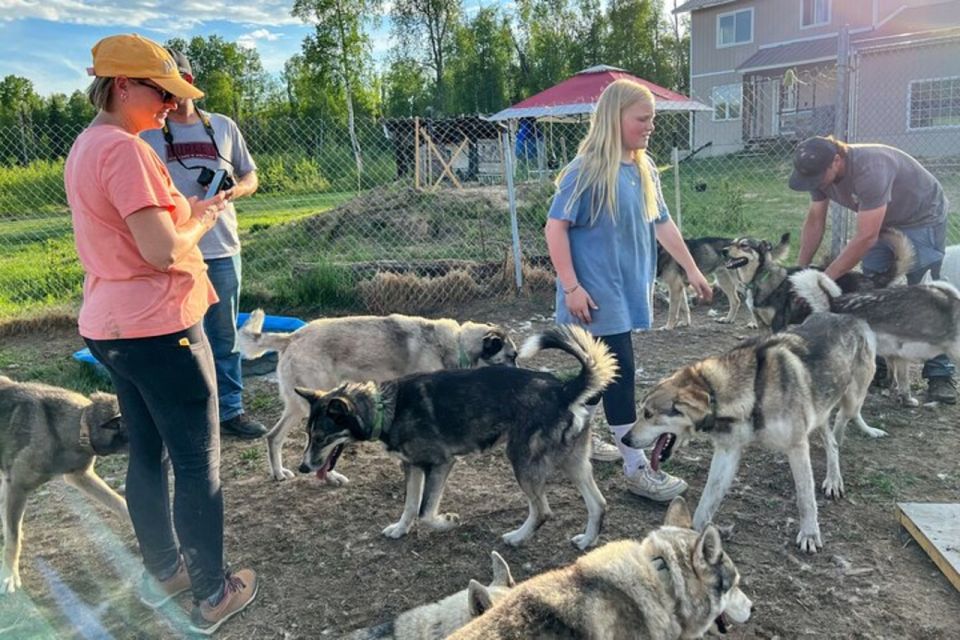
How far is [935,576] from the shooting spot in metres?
3.02

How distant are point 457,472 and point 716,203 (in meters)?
10.0

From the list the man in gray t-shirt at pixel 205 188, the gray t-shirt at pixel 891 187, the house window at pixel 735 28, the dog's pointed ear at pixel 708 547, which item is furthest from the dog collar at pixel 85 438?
the house window at pixel 735 28

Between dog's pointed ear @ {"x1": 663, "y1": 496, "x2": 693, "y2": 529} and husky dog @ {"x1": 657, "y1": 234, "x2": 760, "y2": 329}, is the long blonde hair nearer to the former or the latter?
dog's pointed ear @ {"x1": 663, "y1": 496, "x2": 693, "y2": 529}

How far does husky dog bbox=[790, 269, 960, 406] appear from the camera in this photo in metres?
4.57

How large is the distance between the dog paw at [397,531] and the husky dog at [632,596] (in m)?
1.48

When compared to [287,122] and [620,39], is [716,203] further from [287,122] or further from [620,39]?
[620,39]

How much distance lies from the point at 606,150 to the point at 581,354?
1022 millimetres

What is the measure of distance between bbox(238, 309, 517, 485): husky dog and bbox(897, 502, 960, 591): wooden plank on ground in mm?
2329

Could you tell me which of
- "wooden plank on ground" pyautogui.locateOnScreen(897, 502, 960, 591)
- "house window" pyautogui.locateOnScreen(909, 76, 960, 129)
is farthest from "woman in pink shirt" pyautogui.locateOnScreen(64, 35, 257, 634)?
"house window" pyautogui.locateOnScreen(909, 76, 960, 129)

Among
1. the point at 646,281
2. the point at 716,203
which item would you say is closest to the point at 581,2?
the point at 716,203

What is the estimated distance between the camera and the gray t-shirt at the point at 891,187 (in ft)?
15.2

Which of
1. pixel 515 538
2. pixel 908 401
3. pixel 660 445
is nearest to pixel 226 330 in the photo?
pixel 515 538

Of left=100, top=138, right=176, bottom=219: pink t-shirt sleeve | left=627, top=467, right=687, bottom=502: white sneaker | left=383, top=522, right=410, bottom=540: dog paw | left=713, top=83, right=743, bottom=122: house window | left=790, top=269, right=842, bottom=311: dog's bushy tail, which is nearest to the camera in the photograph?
left=100, top=138, right=176, bottom=219: pink t-shirt sleeve

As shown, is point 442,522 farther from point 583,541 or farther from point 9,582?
point 9,582
